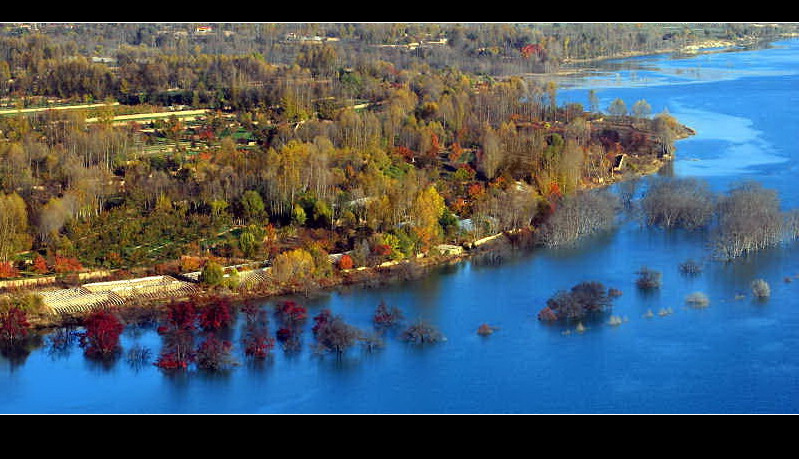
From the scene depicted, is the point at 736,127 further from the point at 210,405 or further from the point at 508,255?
the point at 210,405

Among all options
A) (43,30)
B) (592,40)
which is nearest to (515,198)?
(592,40)

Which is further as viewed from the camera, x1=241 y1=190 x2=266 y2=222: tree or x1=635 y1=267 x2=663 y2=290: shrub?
x1=241 y1=190 x2=266 y2=222: tree

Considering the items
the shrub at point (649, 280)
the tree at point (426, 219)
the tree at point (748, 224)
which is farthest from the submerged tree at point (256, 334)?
the tree at point (748, 224)

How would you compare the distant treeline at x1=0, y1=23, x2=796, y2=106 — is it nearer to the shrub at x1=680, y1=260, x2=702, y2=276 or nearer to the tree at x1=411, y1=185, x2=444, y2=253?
the tree at x1=411, y1=185, x2=444, y2=253

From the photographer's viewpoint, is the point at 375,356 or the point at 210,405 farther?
the point at 375,356

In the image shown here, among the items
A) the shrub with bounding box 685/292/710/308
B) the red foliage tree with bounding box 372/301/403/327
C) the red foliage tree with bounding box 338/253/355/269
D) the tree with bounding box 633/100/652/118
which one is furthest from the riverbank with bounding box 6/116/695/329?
the tree with bounding box 633/100/652/118

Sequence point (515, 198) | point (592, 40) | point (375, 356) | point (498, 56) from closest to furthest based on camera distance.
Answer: point (375, 356) → point (515, 198) → point (498, 56) → point (592, 40)
